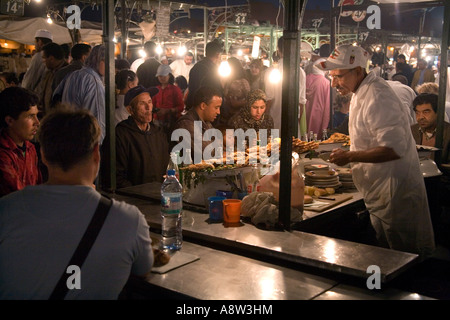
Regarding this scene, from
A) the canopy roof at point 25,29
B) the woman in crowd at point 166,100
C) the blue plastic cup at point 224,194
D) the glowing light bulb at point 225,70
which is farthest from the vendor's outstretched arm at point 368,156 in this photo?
the canopy roof at point 25,29

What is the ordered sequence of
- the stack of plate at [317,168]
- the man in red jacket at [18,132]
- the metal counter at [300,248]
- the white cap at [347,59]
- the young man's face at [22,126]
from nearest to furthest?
the metal counter at [300,248]
the man in red jacket at [18,132]
the young man's face at [22,126]
the white cap at [347,59]
the stack of plate at [317,168]

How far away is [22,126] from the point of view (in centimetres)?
357

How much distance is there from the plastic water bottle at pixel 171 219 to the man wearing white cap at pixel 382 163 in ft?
4.48

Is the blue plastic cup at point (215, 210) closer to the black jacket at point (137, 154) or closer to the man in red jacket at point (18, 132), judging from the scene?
the man in red jacket at point (18, 132)

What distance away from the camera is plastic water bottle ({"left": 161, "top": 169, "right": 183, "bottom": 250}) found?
A: 9.45 ft

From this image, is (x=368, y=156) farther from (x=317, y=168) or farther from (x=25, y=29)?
(x=25, y=29)

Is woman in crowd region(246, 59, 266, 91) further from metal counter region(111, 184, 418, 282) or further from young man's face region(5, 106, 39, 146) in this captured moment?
metal counter region(111, 184, 418, 282)

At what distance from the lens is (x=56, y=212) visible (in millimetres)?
1893

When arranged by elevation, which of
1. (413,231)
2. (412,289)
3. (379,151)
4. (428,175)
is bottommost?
(412,289)

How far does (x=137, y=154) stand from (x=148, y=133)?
0.27 metres

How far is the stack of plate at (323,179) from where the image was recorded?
4.36 m
